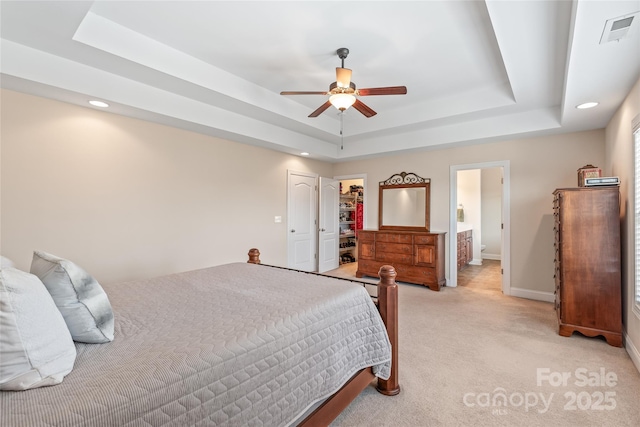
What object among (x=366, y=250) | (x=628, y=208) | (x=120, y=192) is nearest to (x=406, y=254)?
(x=366, y=250)

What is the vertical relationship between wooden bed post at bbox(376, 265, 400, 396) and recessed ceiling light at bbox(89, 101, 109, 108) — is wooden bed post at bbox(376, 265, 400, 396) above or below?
below

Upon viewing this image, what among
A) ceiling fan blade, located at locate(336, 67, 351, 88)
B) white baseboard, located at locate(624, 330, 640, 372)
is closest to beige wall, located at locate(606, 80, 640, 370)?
white baseboard, located at locate(624, 330, 640, 372)

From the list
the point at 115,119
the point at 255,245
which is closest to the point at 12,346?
the point at 115,119

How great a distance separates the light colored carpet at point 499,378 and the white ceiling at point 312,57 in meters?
2.37

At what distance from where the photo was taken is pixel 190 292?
195 cm

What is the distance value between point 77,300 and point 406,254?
178 inches

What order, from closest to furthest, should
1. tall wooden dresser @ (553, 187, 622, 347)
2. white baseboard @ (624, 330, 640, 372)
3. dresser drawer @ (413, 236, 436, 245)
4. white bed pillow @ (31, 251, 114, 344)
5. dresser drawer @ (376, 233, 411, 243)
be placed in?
white bed pillow @ (31, 251, 114, 344)
white baseboard @ (624, 330, 640, 372)
tall wooden dresser @ (553, 187, 622, 347)
dresser drawer @ (413, 236, 436, 245)
dresser drawer @ (376, 233, 411, 243)

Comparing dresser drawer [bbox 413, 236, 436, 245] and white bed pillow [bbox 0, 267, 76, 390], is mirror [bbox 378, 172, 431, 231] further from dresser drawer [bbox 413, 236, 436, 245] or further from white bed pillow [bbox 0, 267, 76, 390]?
white bed pillow [bbox 0, 267, 76, 390]

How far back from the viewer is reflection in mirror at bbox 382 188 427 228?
17.2 ft

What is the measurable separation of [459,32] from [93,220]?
3.98 meters

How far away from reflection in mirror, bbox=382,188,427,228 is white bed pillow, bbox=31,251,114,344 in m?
4.84

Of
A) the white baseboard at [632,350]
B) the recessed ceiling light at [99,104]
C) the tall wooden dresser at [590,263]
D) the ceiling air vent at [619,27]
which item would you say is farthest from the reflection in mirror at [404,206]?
the recessed ceiling light at [99,104]

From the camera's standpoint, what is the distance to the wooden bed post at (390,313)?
1952 mm

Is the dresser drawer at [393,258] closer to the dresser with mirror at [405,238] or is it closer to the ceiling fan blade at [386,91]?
the dresser with mirror at [405,238]
